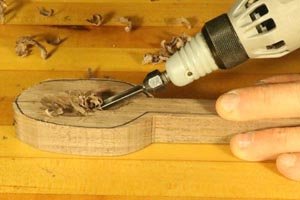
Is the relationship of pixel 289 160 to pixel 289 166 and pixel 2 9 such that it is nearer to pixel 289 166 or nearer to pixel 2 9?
pixel 289 166

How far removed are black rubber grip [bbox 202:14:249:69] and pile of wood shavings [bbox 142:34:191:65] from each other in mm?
237

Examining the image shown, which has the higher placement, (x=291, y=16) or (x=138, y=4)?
(x=138, y=4)

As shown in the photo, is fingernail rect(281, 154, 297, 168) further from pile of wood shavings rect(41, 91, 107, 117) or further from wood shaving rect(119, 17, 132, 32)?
wood shaving rect(119, 17, 132, 32)

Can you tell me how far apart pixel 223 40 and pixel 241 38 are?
0.03 metres

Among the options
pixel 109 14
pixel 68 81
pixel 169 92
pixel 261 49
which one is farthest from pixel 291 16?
pixel 109 14

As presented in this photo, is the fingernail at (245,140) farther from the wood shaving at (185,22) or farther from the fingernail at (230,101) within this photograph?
the wood shaving at (185,22)

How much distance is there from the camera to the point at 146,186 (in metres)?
1.01

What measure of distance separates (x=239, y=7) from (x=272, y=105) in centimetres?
17

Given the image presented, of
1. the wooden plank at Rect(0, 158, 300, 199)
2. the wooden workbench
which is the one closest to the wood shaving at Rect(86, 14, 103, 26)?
the wooden workbench

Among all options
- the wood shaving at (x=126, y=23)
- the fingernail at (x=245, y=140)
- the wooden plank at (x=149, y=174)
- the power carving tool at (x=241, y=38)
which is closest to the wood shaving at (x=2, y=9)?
the wood shaving at (x=126, y=23)

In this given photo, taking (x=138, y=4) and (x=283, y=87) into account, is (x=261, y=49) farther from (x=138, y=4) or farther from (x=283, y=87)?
(x=138, y=4)

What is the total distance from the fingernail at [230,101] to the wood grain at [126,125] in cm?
4

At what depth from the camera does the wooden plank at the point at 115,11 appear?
1357mm

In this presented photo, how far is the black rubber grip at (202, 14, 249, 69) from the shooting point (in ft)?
3.26
